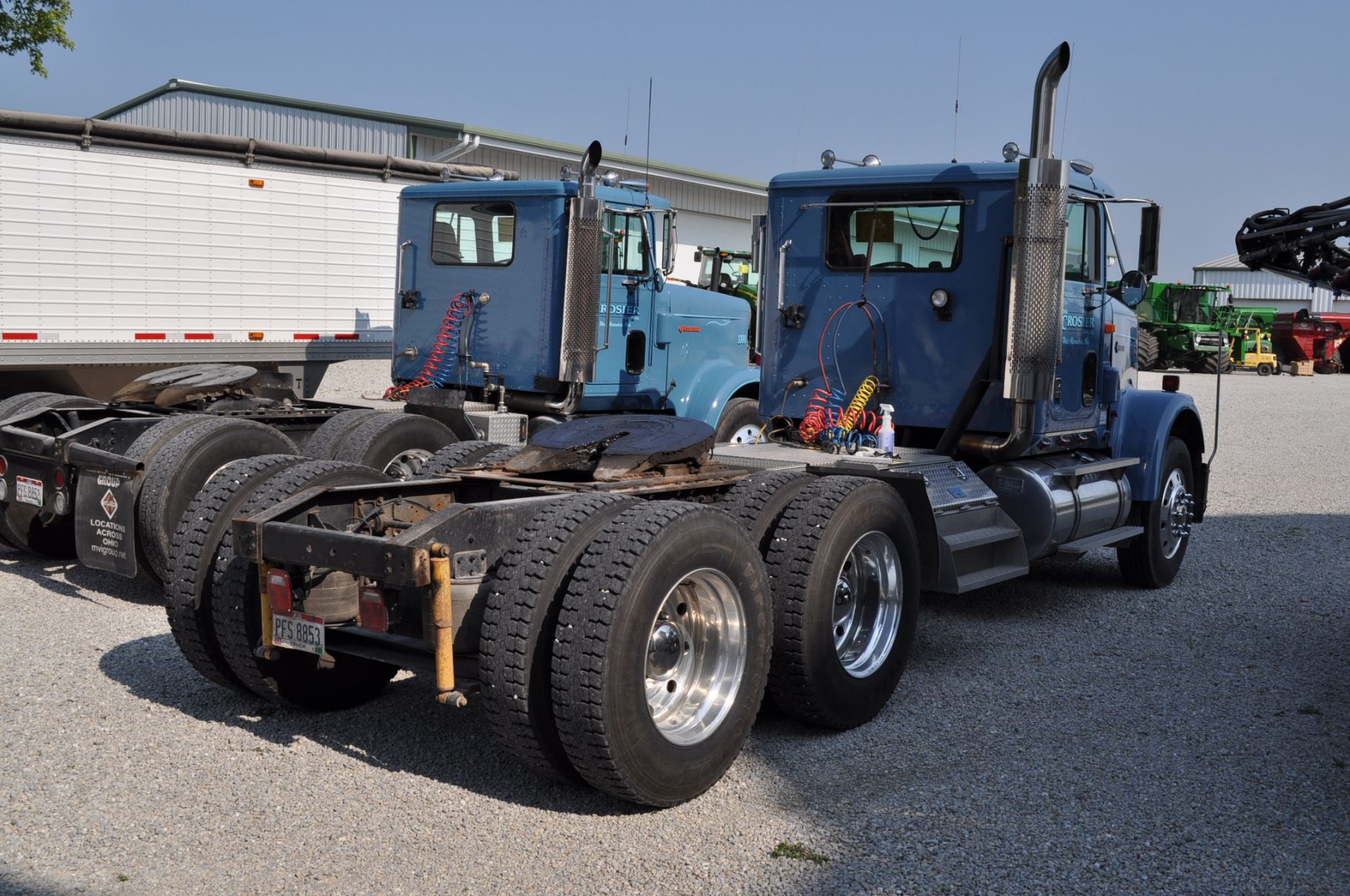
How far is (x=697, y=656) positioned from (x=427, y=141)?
2343 centimetres

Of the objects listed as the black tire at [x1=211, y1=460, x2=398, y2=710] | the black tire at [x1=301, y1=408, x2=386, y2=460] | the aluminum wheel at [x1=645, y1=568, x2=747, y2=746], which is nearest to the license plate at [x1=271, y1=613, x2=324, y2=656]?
the black tire at [x1=211, y1=460, x2=398, y2=710]

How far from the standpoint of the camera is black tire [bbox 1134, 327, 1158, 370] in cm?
3157

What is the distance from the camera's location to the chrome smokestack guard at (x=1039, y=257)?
22.1 feet

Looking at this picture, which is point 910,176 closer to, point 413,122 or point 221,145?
point 221,145

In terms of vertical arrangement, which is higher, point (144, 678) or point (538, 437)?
point (538, 437)

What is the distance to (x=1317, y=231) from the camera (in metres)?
8.56

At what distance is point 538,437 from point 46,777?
94.4 inches

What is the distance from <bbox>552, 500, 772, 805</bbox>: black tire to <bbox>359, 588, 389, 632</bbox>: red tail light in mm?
710

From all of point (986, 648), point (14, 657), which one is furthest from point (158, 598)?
point (986, 648)

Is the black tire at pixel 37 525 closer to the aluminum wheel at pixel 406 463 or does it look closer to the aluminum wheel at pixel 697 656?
the aluminum wheel at pixel 406 463

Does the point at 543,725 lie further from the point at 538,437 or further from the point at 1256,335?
the point at 1256,335

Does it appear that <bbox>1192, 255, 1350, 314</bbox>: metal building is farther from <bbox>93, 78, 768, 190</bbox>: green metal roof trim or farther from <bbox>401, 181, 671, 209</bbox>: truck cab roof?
<bbox>401, 181, 671, 209</bbox>: truck cab roof

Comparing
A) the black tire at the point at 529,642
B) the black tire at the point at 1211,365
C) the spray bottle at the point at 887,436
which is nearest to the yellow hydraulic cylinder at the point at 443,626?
the black tire at the point at 529,642

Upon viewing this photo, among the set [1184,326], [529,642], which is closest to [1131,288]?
[529,642]
